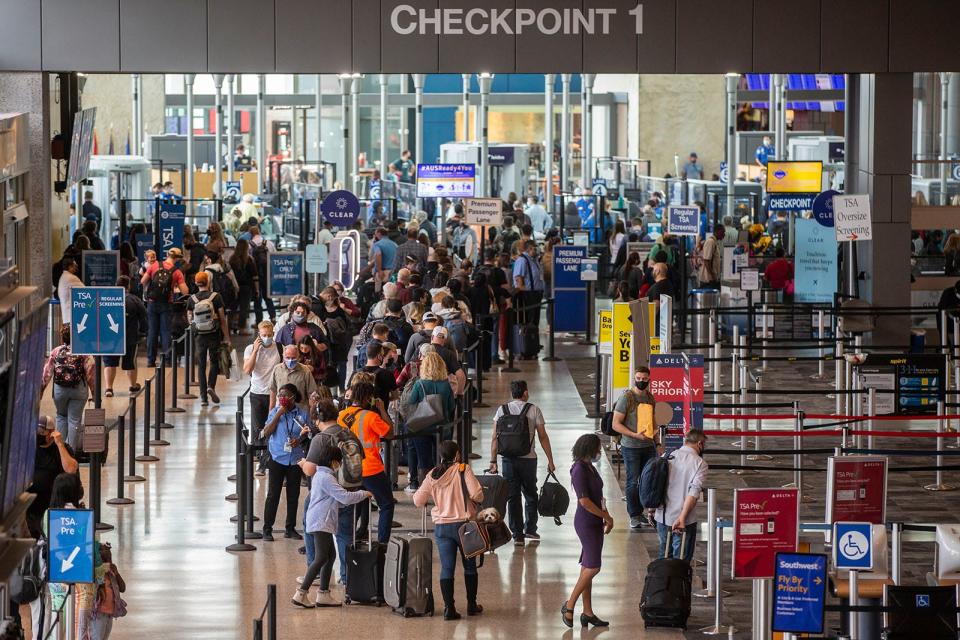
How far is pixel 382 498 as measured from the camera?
1395 centimetres

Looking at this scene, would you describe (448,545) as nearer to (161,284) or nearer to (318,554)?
(318,554)

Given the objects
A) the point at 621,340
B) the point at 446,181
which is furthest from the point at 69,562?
the point at 446,181

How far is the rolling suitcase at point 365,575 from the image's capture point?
43.7 feet

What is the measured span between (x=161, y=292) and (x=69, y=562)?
1320cm

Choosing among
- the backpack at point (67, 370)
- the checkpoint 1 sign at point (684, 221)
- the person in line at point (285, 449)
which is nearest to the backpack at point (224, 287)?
the backpack at point (67, 370)

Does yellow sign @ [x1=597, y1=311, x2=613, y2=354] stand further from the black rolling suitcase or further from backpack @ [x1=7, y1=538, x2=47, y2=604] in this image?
backpack @ [x1=7, y1=538, x2=47, y2=604]

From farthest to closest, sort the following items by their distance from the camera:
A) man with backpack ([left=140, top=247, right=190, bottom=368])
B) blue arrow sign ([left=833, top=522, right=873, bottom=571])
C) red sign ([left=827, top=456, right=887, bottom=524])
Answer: man with backpack ([left=140, top=247, right=190, bottom=368]) < red sign ([left=827, top=456, right=887, bottom=524]) < blue arrow sign ([left=833, top=522, right=873, bottom=571])

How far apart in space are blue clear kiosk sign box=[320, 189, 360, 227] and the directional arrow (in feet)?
59.7

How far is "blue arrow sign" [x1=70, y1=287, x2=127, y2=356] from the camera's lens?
16047 millimetres

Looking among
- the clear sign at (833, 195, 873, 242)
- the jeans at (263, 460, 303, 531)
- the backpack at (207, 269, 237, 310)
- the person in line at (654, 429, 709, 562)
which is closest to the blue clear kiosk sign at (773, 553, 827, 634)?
the person in line at (654, 429, 709, 562)

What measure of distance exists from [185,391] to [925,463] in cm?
945

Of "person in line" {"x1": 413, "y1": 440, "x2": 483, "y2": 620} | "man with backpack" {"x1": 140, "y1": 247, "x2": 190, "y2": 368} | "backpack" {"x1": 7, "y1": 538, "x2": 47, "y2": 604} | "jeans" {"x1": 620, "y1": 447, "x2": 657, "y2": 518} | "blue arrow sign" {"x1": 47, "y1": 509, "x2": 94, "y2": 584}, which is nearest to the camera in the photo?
"backpack" {"x1": 7, "y1": 538, "x2": 47, "y2": 604}

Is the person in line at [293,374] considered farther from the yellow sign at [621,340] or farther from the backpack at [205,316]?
the backpack at [205,316]

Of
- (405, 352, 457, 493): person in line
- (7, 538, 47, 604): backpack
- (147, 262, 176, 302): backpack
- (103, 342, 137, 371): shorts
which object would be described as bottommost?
(7, 538, 47, 604): backpack
